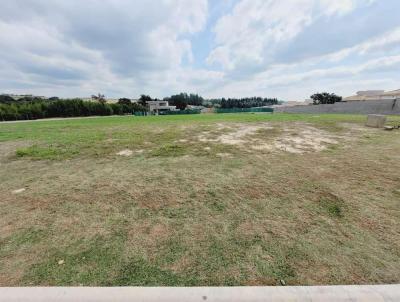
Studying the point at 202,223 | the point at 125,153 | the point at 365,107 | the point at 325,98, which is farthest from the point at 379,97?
the point at 202,223

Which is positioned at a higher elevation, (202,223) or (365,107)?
(202,223)

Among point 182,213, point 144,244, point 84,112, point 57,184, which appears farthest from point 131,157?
point 84,112

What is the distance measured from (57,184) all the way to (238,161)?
384 cm

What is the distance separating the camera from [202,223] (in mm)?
2521

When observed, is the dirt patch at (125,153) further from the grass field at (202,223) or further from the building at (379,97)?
the building at (379,97)

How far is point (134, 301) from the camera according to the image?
4.99ft

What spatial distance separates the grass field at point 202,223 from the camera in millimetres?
1800

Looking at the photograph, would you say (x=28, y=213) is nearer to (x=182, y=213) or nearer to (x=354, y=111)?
(x=182, y=213)

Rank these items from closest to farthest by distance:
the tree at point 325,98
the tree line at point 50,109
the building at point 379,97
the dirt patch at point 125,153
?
the dirt patch at point 125,153 → the building at point 379,97 → the tree line at point 50,109 → the tree at point 325,98

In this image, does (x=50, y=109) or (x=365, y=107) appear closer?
(x=365, y=107)

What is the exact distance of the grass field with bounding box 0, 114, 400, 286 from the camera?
5.91 ft

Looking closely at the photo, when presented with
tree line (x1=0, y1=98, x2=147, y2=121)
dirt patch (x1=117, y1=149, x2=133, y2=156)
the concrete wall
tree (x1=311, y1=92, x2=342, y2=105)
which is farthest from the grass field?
tree (x1=311, y1=92, x2=342, y2=105)

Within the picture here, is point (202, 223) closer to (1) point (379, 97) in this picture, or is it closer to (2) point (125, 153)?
(2) point (125, 153)

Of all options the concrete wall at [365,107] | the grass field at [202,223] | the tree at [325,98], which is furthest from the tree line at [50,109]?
the tree at [325,98]
